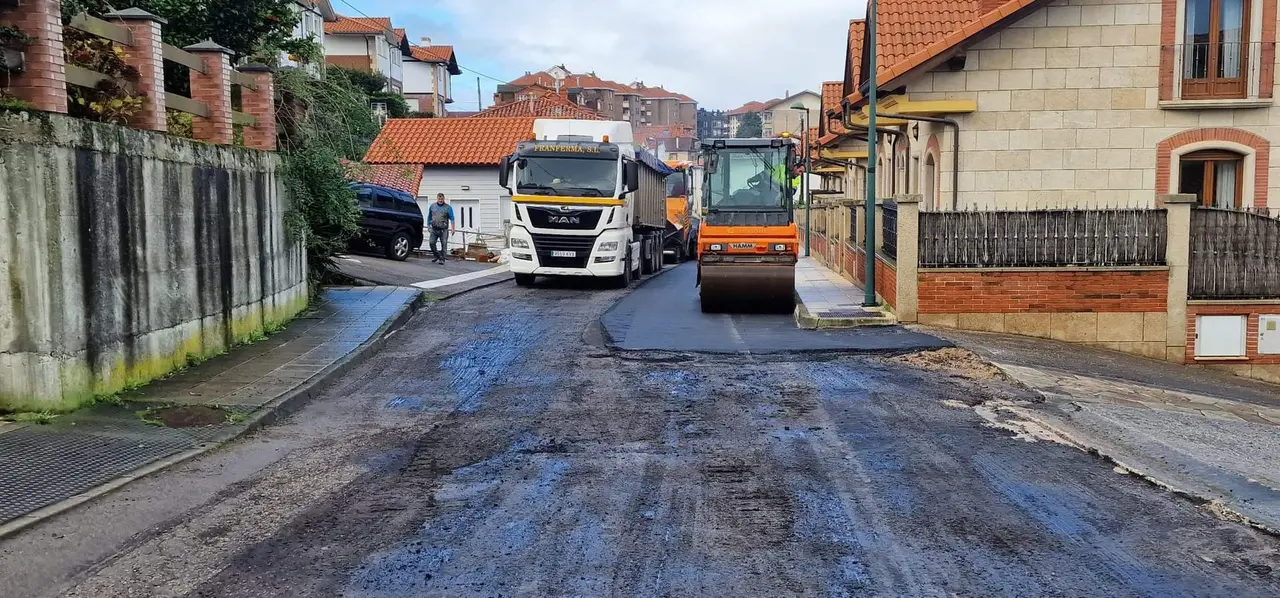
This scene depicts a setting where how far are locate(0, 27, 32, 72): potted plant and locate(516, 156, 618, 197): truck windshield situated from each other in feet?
45.0

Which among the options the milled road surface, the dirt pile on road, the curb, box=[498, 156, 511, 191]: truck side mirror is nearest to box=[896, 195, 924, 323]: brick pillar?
the curb

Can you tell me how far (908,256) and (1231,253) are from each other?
14.8 feet

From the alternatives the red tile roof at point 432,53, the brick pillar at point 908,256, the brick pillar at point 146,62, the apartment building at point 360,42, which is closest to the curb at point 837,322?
the brick pillar at point 908,256

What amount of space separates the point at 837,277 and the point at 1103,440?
1634 centimetres

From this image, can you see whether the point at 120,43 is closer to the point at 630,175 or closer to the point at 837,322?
the point at 837,322

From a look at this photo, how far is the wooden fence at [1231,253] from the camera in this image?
15266 millimetres

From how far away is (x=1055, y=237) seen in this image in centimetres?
1510

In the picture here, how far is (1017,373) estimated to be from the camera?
1166 cm

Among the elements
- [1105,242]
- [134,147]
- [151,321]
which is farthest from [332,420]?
[1105,242]

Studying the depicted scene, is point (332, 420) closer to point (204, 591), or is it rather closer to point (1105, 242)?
point (204, 591)

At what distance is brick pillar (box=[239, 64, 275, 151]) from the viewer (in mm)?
14695

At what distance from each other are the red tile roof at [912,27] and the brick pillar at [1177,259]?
15.2ft

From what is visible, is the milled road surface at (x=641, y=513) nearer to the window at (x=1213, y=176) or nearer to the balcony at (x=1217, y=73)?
the balcony at (x=1217, y=73)

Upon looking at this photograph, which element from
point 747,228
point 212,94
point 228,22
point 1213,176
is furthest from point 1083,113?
point 228,22
